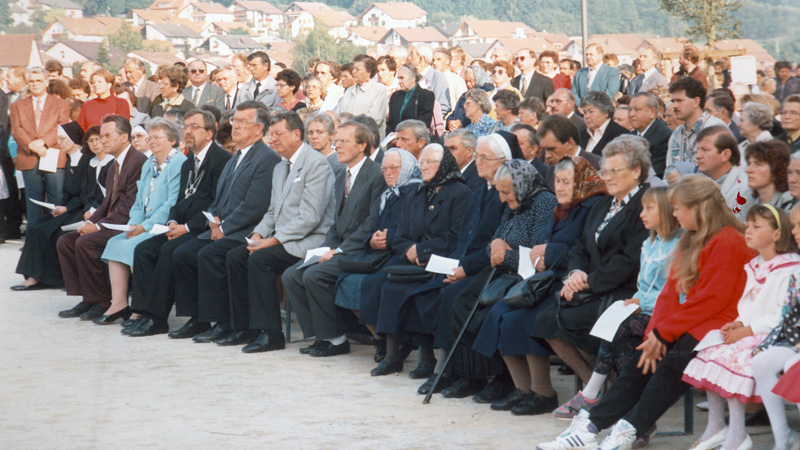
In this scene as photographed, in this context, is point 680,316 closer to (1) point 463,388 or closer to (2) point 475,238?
(1) point 463,388

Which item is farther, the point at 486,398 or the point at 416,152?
the point at 416,152

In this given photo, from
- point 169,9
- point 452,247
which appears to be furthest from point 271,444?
point 169,9

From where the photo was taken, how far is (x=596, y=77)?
1133cm

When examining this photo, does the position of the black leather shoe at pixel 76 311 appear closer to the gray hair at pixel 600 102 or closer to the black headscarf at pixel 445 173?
the black headscarf at pixel 445 173

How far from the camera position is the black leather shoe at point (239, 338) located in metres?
7.27

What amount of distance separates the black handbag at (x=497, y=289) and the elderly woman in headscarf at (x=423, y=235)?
0.70 m

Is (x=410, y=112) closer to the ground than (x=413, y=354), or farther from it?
farther from it

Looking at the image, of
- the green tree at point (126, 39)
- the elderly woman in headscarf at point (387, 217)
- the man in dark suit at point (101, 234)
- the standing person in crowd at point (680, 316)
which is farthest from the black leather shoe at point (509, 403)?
the green tree at point (126, 39)

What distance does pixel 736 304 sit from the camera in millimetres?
4477

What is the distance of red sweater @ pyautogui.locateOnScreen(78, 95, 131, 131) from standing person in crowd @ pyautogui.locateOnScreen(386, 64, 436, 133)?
3.15 m

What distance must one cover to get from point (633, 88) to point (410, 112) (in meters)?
3.19

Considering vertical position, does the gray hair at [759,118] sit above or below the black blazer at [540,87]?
above

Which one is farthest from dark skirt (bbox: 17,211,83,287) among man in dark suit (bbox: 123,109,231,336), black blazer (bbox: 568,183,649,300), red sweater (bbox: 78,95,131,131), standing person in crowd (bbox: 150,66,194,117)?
black blazer (bbox: 568,183,649,300)

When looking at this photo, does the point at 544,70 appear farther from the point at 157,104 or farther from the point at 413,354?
the point at 413,354
